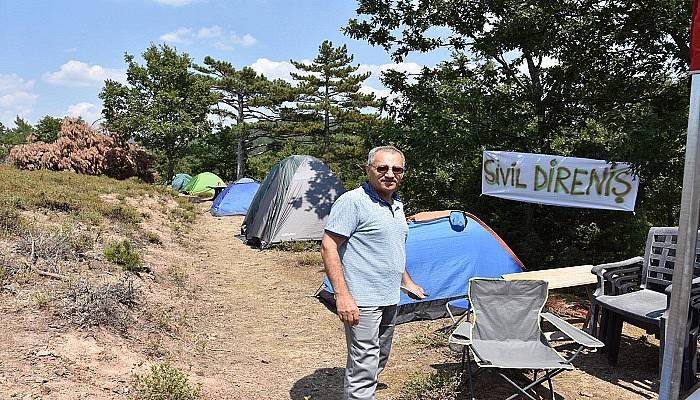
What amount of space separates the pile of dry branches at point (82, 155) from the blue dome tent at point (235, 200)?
347 cm

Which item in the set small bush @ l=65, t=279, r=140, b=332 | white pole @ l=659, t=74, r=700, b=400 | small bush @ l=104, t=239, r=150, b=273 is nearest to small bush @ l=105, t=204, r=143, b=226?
small bush @ l=104, t=239, r=150, b=273

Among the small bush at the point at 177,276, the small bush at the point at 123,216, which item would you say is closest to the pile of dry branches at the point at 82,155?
the small bush at the point at 123,216

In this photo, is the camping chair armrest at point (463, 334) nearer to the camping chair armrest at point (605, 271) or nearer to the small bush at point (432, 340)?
the small bush at point (432, 340)

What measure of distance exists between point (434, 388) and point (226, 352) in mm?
2263

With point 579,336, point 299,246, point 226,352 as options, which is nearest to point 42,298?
point 226,352

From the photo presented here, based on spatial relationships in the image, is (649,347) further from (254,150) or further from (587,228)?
(254,150)

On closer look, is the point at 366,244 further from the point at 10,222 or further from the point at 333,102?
the point at 333,102

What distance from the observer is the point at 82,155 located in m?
17.6

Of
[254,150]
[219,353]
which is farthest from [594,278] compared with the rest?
[254,150]

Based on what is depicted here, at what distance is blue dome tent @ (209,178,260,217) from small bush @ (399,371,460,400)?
14.8 meters

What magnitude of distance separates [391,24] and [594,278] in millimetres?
6116

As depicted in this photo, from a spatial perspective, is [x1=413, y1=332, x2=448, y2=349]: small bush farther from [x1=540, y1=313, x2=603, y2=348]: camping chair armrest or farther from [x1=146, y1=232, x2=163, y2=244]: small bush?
[x1=146, y1=232, x2=163, y2=244]: small bush

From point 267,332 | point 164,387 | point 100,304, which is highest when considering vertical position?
point 100,304

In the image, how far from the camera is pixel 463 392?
4.38 m
